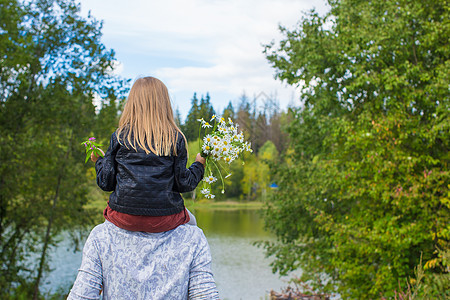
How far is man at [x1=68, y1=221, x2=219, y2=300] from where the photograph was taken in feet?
7.39

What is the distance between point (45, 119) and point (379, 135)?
24.8 feet

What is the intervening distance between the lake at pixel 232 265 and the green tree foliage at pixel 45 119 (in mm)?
1188

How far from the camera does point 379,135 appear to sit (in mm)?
7797

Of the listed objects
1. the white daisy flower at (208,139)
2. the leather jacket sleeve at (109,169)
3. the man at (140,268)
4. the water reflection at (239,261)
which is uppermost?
the white daisy flower at (208,139)

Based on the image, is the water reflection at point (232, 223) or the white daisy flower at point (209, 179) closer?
the white daisy flower at point (209, 179)

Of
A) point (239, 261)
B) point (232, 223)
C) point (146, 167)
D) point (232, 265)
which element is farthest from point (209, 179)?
point (232, 223)

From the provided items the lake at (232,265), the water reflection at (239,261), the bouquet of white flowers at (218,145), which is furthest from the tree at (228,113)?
the lake at (232,265)

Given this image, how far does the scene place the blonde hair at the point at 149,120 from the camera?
228cm

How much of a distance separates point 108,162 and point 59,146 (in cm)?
907

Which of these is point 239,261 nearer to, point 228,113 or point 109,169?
point 228,113

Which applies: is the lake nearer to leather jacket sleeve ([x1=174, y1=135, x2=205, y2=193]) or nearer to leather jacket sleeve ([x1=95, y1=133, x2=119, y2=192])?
leather jacket sleeve ([x1=174, y1=135, x2=205, y2=193])

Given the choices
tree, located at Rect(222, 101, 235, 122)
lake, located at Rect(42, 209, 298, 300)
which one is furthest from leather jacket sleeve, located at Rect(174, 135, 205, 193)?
lake, located at Rect(42, 209, 298, 300)

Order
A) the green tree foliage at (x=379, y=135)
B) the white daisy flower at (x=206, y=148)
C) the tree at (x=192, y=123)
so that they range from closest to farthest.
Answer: the white daisy flower at (x=206, y=148), the tree at (x=192, y=123), the green tree foliage at (x=379, y=135)

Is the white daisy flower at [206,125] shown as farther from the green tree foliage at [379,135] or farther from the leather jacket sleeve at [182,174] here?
the green tree foliage at [379,135]
